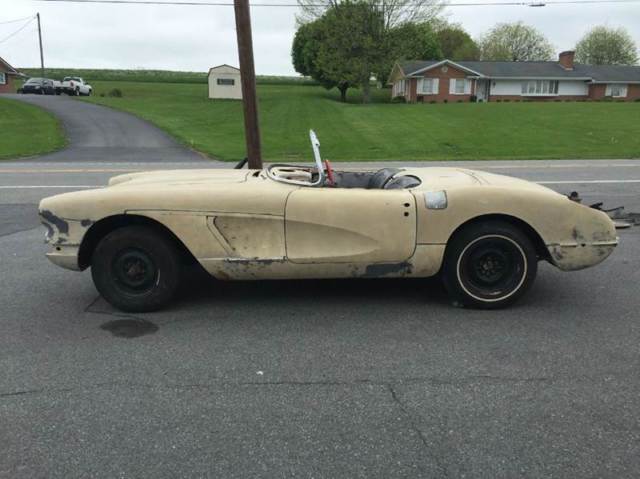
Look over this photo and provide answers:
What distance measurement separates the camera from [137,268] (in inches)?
164

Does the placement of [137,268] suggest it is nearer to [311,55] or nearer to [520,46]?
[311,55]

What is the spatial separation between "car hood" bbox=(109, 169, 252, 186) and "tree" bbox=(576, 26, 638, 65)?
3511 inches

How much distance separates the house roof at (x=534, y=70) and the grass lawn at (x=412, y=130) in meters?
17.0

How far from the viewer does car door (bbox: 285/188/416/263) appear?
402cm

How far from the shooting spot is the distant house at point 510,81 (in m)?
54.6

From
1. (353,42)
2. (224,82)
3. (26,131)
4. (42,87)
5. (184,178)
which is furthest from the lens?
(42,87)

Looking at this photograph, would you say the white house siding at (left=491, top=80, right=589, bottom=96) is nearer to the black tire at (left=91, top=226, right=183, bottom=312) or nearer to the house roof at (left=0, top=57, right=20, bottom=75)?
the house roof at (left=0, top=57, right=20, bottom=75)

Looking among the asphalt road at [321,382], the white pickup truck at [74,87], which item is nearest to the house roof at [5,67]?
the white pickup truck at [74,87]

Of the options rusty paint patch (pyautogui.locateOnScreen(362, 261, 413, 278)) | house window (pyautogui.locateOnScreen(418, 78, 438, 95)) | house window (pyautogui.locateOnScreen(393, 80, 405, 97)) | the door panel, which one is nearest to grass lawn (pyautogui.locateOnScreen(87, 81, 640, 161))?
rusty paint patch (pyautogui.locateOnScreen(362, 261, 413, 278))

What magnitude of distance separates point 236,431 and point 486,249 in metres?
2.28

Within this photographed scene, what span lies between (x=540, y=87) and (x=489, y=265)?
2288 inches

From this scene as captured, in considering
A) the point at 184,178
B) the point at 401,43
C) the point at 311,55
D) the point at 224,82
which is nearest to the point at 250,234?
the point at 184,178

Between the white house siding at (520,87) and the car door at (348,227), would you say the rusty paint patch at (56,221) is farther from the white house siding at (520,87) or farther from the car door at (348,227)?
the white house siding at (520,87)

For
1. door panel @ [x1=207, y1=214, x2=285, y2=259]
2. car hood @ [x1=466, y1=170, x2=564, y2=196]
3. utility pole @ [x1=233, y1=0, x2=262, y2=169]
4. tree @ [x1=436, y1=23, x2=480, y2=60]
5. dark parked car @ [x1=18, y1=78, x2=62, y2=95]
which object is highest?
tree @ [x1=436, y1=23, x2=480, y2=60]
